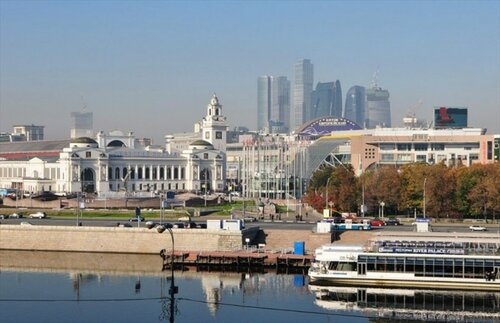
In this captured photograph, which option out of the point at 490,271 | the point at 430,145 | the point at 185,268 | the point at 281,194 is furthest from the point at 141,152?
the point at 490,271

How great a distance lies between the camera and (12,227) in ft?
280

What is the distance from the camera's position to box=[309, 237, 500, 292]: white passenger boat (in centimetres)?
6238

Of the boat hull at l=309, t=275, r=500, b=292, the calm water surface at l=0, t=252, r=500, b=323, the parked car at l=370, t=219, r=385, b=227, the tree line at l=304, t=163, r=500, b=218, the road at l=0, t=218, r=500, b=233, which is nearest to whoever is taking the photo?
the calm water surface at l=0, t=252, r=500, b=323

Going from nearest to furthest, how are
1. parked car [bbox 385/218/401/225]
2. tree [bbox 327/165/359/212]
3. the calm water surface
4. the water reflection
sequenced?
the calm water surface, the water reflection, parked car [bbox 385/218/401/225], tree [bbox 327/165/359/212]

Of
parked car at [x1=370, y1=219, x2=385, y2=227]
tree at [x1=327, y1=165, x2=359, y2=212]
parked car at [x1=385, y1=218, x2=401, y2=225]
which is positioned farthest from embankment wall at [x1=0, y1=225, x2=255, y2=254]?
tree at [x1=327, y1=165, x2=359, y2=212]

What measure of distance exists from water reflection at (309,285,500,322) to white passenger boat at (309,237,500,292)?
1.19 m

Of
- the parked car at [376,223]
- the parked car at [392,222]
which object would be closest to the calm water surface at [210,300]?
the parked car at [376,223]

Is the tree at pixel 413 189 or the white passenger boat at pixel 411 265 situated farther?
the tree at pixel 413 189

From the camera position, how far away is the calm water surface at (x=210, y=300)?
53.7 meters

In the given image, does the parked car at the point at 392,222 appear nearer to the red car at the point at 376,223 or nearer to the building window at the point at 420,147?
the red car at the point at 376,223

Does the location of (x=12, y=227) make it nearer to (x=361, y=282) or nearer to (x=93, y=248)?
(x=93, y=248)

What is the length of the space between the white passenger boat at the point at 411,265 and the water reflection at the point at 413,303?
1.19 meters

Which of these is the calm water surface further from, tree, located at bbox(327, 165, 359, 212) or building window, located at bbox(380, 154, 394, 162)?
building window, located at bbox(380, 154, 394, 162)

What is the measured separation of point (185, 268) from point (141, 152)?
119m
